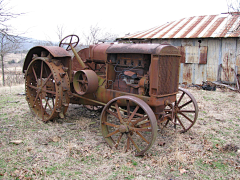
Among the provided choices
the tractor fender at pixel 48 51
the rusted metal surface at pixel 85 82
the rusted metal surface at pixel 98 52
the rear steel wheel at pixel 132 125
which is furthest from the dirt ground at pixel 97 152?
the rusted metal surface at pixel 98 52

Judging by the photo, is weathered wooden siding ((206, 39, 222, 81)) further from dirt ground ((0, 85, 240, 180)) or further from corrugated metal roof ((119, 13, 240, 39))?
dirt ground ((0, 85, 240, 180))

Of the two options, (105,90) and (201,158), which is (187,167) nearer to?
(201,158)

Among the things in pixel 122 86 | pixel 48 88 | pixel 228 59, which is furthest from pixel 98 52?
pixel 228 59

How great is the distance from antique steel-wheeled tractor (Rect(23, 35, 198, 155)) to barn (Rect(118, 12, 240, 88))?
19.9ft

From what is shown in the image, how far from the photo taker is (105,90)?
4.33 m

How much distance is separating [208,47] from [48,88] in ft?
27.2

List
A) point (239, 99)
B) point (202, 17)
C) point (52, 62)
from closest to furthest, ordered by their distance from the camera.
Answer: point (52, 62), point (239, 99), point (202, 17)

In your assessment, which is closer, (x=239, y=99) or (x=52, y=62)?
(x=52, y=62)

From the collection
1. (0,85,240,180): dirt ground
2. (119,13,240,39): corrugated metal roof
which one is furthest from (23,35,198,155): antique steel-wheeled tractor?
(119,13,240,39): corrugated metal roof

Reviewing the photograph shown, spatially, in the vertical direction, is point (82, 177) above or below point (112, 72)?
below

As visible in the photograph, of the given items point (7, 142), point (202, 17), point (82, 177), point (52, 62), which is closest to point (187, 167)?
point (82, 177)

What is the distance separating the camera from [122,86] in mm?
4250

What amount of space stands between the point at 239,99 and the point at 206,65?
308cm

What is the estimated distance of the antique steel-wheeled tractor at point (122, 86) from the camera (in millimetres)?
3572
